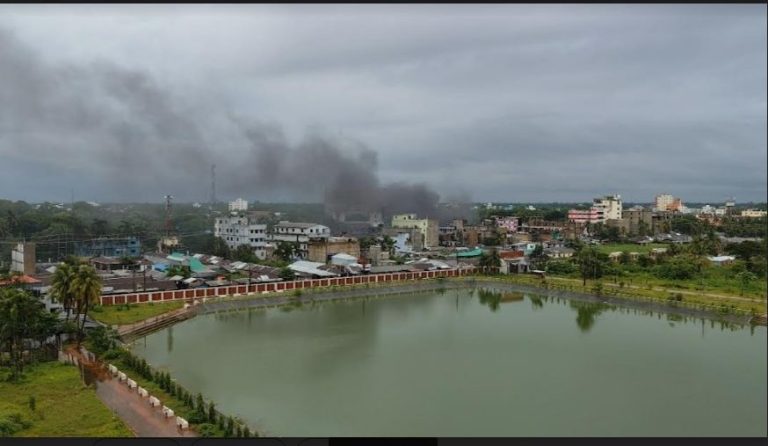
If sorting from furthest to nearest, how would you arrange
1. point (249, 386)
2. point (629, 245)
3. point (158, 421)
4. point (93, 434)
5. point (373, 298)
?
point (629, 245)
point (373, 298)
point (249, 386)
point (158, 421)
point (93, 434)

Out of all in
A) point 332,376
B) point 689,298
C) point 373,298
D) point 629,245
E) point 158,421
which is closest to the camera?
point 158,421

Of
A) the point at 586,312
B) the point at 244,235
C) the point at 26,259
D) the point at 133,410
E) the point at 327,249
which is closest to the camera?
the point at 133,410

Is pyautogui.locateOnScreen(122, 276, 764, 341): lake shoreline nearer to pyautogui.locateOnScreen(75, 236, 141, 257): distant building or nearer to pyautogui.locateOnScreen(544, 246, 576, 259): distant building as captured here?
pyautogui.locateOnScreen(544, 246, 576, 259): distant building

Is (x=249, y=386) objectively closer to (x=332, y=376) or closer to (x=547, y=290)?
(x=332, y=376)

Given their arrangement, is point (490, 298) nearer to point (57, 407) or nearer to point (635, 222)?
point (57, 407)

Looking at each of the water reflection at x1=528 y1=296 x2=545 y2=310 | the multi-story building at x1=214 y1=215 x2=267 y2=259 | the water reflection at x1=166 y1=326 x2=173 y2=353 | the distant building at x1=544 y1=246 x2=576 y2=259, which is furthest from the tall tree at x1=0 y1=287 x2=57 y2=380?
the distant building at x1=544 y1=246 x2=576 y2=259

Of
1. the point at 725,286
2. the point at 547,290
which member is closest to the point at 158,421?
the point at 547,290

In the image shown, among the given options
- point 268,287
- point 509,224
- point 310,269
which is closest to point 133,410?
point 268,287

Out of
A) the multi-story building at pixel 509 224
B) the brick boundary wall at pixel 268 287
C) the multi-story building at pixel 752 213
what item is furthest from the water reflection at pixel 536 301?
the multi-story building at pixel 752 213
